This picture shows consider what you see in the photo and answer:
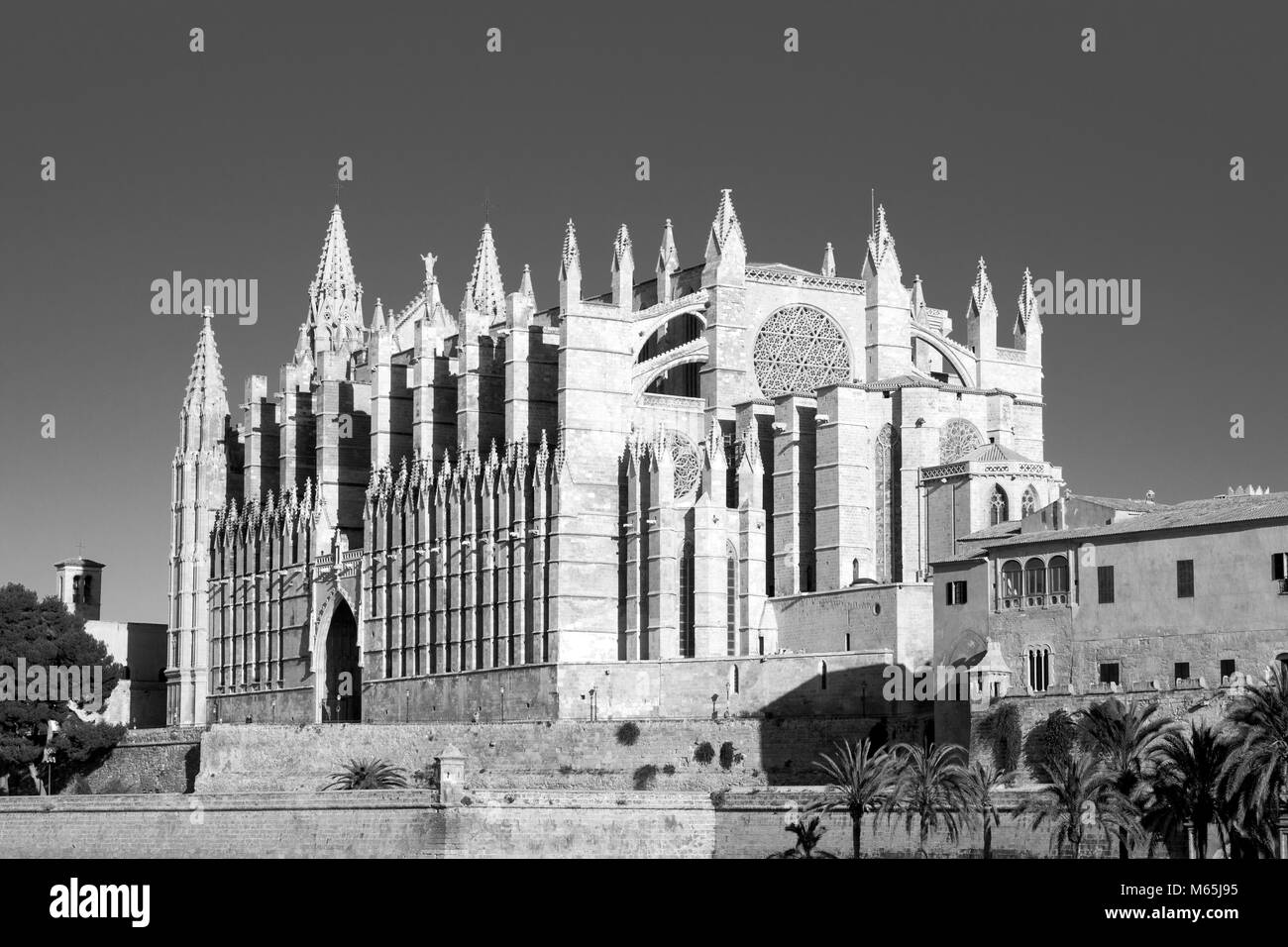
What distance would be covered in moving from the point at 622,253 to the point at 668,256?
4774 mm

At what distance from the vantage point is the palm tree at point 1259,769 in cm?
4181

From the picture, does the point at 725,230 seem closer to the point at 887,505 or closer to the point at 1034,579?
the point at 887,505

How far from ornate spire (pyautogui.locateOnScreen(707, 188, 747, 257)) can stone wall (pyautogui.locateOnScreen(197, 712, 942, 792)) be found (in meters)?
16.3

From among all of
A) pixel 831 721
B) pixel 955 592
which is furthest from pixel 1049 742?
pixel 831 721

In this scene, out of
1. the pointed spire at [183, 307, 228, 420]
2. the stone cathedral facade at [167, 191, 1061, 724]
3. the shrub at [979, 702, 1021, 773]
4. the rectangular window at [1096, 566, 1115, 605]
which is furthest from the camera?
the pointed spire at [183, 307, 228, 420]

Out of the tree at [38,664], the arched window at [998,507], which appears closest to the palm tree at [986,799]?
the arched window at [998,507]

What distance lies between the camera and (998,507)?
67.2m

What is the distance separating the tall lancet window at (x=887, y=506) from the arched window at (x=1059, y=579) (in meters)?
16.3

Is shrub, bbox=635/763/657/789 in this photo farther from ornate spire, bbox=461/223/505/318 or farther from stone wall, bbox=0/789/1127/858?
ornate spire, bbox=461/223/505/318

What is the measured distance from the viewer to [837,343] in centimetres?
7500

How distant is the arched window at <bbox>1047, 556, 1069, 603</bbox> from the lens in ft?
172

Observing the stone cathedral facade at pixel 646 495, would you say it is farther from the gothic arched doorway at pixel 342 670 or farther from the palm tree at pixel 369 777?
the palm tree at pixel 369 777

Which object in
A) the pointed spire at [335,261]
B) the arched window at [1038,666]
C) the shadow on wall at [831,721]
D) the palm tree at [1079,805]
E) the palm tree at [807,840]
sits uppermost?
the pointed spire at [335,261]

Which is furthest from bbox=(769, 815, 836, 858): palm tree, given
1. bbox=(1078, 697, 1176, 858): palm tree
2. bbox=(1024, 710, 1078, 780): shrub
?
bbox=(1078, 697, 1176, 858): palm tree
